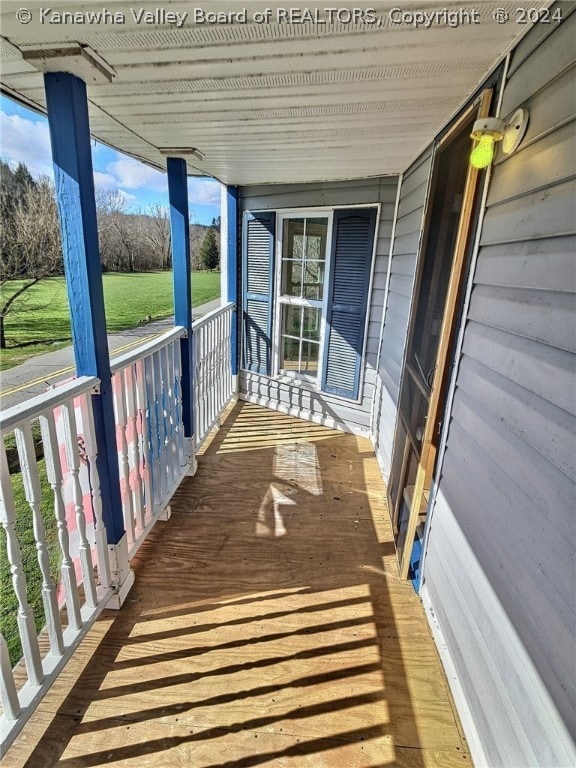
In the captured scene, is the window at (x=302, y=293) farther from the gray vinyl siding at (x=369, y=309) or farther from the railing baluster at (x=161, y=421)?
the railing baluster at (x=161, y=421)

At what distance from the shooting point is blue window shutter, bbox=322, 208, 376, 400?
→ 323 cm

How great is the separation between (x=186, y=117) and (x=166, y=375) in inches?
55.3

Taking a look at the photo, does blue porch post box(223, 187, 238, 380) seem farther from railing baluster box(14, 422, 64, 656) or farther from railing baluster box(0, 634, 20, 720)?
railing baluster box(0, 634, 20, 720)

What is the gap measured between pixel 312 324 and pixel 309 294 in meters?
0.31

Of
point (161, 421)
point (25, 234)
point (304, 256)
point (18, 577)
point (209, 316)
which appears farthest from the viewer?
point (25, 234)

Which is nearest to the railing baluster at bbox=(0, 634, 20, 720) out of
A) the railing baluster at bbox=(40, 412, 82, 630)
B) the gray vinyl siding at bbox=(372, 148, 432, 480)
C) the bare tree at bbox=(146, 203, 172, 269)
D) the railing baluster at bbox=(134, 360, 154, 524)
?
the railing baluster at bbox=(40, 412, 82, 630)

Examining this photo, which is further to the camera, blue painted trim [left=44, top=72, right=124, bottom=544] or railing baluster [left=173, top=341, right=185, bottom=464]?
railing baluster [left=173, top=341, right=185, bottom=464]

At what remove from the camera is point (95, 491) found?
1.55m

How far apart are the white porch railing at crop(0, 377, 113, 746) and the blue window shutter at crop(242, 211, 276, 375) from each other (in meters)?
2.65

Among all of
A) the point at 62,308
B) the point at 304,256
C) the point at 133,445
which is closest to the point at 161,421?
the point at 133,445

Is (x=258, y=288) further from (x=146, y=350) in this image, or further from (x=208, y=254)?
(x=208, y=254)

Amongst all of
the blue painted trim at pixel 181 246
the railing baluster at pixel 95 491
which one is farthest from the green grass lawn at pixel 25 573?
the blue painted trim at pixel 181 246

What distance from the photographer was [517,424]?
3.50 feet

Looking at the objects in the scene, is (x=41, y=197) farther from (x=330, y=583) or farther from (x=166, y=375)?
(x=330, y=583)
